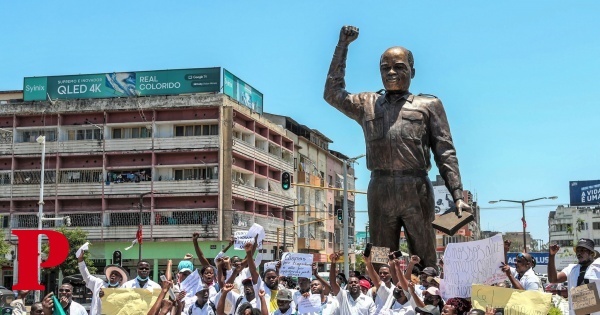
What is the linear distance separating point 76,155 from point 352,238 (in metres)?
42.0

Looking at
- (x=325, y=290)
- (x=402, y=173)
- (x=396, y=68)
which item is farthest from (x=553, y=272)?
(x=325, y=290)

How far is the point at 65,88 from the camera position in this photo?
58.5 m

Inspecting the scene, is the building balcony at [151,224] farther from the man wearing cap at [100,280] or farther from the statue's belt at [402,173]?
the statue's belt at [402,173]

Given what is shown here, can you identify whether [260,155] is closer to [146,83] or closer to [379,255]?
[146,83]

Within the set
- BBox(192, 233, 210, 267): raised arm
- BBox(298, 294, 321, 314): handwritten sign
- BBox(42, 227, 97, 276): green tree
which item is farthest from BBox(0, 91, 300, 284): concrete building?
BBox(298, 294, 321, 314): handwritten sign

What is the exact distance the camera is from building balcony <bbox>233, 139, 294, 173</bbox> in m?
56.9

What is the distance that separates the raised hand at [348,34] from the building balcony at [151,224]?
44381 millimetres

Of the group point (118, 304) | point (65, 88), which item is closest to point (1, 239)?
point (65, 88)

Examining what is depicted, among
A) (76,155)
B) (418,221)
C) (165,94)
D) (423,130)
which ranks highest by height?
(165,94)

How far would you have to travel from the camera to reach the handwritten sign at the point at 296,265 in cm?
1112

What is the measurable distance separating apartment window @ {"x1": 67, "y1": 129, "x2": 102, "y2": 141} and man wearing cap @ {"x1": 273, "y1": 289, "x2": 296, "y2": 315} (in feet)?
160

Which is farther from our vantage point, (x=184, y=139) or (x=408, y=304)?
(x=184, y=139)

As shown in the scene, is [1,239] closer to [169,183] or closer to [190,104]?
[169,183]

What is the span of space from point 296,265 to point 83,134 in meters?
48.4
